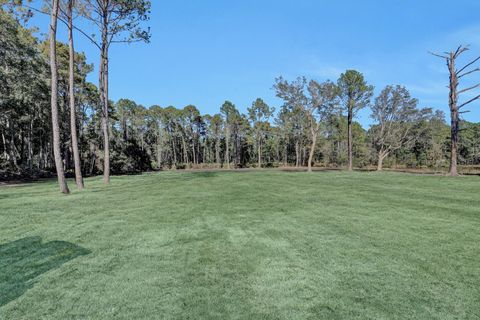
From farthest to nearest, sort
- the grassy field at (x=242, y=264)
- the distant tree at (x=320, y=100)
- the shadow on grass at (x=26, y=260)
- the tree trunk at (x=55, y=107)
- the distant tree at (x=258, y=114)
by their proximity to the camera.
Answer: the distant tree at (x=258, y=114), the distant tree at (x=320, y=100), the tree trunk at (x=55, y=107), the shadow on grass at (x=26, y=260), the grassy field at (x=242, y=264)

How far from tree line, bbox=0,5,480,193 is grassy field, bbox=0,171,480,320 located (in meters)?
6.53

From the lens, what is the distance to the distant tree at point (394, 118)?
34906 millimetres

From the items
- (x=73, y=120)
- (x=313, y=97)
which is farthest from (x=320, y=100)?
(x=73, y=120)

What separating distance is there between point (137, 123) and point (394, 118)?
4262cm

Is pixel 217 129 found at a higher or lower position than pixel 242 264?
higher

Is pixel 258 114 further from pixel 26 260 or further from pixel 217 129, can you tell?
pixel 26 260

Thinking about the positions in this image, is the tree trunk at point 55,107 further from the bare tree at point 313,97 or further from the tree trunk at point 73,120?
the bare tree at point 313,97

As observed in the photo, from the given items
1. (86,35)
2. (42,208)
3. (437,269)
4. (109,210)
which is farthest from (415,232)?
(86,35)

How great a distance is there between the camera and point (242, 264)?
347 cm

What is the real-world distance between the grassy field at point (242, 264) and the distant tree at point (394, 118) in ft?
105

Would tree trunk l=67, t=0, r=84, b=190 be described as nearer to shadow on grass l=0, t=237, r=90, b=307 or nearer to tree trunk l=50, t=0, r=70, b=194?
tree trunk l=50, t=0, r=70, b=194

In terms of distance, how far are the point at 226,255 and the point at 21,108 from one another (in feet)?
84.2

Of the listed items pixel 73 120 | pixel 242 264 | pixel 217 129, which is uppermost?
pixel 217 129

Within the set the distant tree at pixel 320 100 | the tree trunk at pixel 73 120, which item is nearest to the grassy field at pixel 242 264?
the tree trunk at pixel 73 120
